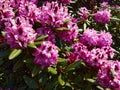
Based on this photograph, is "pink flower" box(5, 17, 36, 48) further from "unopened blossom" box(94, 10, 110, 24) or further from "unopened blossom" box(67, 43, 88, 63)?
"unopened blossom" box(94, 10, 110, 24)

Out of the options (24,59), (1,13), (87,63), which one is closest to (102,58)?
(87,63)

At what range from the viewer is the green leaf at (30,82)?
3295mm

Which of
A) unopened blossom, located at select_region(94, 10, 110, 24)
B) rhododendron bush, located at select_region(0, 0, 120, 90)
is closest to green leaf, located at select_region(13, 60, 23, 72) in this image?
rhododendron bush, located at select_region(0, 0, 120, 90)

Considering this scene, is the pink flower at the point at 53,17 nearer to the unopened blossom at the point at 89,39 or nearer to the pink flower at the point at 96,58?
the unopened blossom at the point at 89,39

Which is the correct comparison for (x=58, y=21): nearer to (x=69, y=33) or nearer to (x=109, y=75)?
(x=69, y=33)

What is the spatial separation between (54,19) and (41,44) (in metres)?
0.41

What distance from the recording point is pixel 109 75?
3148mm

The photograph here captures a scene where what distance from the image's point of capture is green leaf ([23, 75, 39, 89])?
329 cm

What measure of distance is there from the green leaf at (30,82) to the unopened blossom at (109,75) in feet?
1.92

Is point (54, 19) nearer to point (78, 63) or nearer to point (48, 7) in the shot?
point (48, 7)

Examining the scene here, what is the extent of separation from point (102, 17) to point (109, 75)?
142 cm

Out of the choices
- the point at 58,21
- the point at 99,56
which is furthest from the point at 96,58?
the point at 58,21

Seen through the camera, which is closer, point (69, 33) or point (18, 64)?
point (18, 64)

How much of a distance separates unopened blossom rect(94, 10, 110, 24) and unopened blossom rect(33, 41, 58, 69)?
1361mm
